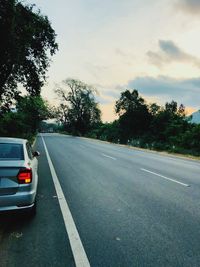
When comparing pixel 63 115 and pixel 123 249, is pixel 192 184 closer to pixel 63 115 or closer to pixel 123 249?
pixel 123 249

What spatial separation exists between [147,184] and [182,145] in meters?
25.1

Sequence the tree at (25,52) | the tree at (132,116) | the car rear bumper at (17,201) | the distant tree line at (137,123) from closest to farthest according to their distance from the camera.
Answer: the car rear bumper at (17,201)
the tree at (25,52)
the distant tree line at (137,123)
the tree at (132,116)

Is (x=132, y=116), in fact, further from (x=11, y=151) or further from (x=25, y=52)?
(x=11, y=151)

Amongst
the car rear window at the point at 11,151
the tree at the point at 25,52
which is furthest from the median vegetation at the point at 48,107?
the car rear window at the point at 11,151

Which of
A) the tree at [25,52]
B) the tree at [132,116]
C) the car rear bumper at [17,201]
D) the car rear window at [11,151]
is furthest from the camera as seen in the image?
the tree at [132,116]

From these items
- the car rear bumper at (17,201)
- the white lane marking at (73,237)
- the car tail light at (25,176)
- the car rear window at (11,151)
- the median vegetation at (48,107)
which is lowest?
the white lane marking at (73,237)

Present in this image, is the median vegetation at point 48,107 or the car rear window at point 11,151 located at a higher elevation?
the median vegetation at point 48,107

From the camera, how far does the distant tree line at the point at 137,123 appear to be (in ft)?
106

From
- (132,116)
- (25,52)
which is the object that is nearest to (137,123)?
(132,116)

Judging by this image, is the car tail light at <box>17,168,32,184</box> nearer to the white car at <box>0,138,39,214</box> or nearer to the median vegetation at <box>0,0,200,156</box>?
the white car at <box>0,138,39,214</box>

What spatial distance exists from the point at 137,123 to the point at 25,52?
39636mm

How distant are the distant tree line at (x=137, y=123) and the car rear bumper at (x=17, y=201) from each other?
925 inches

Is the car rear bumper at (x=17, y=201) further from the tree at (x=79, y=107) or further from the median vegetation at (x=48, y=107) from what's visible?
the tree at (x=79, y=107)

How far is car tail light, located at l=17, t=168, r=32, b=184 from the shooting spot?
458 centimetres
